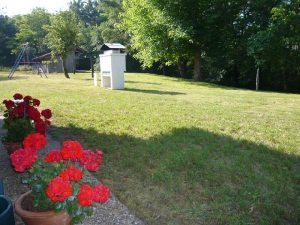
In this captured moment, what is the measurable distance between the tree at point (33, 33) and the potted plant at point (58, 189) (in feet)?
126

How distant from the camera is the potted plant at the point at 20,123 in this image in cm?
448

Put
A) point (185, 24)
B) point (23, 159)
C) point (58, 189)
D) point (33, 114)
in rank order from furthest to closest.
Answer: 1. point (185, 24)
2. point (33, 114)
3. point (23, 159)
4. point (58, 189)

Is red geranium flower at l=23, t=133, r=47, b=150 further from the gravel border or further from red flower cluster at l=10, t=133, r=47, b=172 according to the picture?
the gravel border

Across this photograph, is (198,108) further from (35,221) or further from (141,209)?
(35,221)

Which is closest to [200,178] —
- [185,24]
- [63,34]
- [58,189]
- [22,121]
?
[58,189]

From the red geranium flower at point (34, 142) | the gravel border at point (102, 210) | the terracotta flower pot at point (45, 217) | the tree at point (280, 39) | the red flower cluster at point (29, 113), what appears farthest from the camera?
the tree at point (280, 39)

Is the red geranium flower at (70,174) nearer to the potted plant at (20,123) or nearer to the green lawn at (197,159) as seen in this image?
the green lawn at (197,159)

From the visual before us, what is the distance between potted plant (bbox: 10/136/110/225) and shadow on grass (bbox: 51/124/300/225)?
99cm

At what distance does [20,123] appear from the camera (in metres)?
4.52

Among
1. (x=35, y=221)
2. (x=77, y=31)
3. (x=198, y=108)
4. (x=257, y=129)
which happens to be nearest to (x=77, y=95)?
(x=198, y=108)

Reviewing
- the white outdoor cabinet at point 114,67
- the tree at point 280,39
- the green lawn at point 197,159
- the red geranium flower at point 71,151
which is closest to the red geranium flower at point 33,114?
the green lawn at point 197,159

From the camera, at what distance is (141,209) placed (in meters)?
3.48

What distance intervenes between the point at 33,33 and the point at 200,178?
1763 inches

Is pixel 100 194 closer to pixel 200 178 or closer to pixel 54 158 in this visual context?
pixel 54 158
